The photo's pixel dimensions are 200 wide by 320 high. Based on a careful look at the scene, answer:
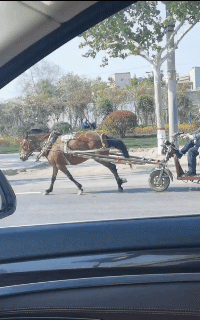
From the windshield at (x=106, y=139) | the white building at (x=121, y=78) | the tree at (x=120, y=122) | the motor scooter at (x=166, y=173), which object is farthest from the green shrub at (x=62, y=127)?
the motor scooter at (x=166, y=173)

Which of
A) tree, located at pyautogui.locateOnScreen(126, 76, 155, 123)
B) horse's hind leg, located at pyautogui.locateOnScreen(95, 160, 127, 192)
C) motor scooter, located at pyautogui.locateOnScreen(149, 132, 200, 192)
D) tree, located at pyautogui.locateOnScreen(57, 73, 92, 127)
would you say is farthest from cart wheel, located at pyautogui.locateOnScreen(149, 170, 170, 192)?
tree, located at pyautogui.locateOnScreen(57, 73, 92, 127)

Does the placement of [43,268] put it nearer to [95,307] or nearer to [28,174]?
[95,307]

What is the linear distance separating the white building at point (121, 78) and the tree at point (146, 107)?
0.33ft

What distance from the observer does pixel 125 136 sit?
163 cm

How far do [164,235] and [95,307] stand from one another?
39 cm

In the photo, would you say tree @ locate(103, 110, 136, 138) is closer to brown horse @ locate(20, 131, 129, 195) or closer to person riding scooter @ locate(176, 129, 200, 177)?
brown horse @ locate(20, 131, 129, 195)

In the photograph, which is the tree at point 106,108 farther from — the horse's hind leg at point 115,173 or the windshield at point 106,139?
the horse's hind leg at point 115,173

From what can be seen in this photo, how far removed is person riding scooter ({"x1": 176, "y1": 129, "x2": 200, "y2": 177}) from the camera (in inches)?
62.2

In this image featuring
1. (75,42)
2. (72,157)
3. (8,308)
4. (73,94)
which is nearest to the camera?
(75,42)

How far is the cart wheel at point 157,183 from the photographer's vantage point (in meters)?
1.58

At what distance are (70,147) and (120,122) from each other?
0.26 metres

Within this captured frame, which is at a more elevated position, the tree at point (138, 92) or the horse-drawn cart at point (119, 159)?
the tree at point (138, 92)

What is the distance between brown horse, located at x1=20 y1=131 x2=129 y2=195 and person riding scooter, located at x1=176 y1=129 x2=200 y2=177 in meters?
0.23

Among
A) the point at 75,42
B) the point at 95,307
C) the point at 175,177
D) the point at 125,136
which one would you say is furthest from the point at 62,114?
the point at 95,307
